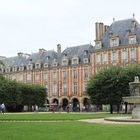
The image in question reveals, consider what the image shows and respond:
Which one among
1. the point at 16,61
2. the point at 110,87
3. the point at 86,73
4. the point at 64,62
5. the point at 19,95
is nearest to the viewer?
the point at 110,87

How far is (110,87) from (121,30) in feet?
113

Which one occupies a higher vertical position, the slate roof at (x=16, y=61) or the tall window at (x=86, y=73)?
the slate roof at (x=16, y=61)

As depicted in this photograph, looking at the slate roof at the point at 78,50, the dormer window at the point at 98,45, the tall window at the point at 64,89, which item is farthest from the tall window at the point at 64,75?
the dormer window at the point at 98,45

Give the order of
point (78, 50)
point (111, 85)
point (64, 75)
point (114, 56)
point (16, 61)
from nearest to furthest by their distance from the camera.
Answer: point (111, 85), point (114, 56), point (78, 50), point (64, 75), point (16, 61)

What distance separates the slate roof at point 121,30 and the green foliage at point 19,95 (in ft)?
68.8

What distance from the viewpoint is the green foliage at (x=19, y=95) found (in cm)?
9494

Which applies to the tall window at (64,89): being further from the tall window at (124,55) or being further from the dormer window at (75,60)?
the tall window at (124,55)

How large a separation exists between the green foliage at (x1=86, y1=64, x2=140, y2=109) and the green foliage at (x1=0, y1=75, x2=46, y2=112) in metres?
21.2

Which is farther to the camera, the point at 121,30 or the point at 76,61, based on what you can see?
the point at 76,61

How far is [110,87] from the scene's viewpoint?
77562 millimetres

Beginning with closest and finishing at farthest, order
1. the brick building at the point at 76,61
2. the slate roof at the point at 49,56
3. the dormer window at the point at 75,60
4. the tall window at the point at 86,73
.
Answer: the brick building at the point at 76,61, the tall window at the point at 86,73, the dormer window at the point at 75,60, the slate roof at the point at 49,56

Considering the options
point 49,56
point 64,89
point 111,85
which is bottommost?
point 111,85

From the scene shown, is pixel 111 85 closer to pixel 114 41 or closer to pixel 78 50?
pixel 114 41

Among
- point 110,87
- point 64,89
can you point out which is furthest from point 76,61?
point 110,87
